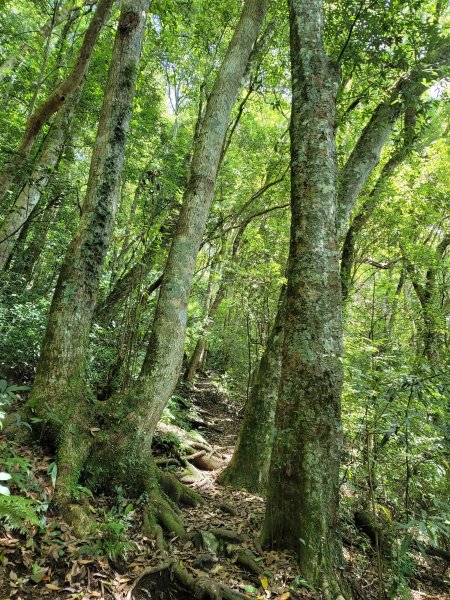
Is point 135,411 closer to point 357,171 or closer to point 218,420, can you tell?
point 357,171

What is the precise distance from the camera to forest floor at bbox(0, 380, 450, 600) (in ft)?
8.45

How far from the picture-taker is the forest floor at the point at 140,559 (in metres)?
2.57

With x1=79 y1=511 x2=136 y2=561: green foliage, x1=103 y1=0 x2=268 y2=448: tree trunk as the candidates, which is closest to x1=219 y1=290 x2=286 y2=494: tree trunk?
x1=103 y1=0 x2=268 y2=448: tree trunk

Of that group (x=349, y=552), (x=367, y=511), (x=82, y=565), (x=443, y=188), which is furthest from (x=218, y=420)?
(x=443, y=188)

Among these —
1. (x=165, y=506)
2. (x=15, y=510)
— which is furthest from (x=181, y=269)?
(x=15, y=510)

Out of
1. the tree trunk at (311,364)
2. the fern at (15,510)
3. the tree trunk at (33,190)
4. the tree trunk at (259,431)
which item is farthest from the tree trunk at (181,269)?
the tree trunk at (33,190)

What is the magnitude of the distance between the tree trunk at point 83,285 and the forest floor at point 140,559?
0.30 metres

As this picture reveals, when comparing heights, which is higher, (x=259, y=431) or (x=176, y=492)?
(x=259, y=431)

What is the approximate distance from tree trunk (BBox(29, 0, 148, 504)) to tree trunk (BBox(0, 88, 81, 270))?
1.78 metres

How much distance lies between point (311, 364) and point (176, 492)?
2.64 m

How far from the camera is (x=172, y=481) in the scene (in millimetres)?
4617

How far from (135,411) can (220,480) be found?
98.8 inches

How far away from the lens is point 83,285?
4125 millimetres

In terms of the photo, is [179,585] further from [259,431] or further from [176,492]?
[259,431]
